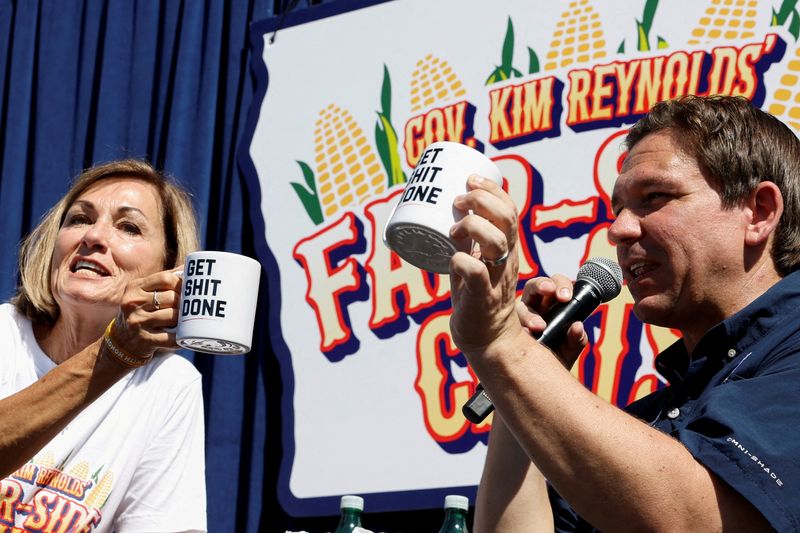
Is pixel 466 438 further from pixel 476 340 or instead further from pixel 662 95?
pixel 476 340

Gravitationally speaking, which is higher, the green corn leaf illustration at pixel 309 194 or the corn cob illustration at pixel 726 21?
the corn cob illustration at pixel 726 21

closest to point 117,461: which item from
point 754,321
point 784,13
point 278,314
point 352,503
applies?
point 352,503

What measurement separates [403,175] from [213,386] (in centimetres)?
60

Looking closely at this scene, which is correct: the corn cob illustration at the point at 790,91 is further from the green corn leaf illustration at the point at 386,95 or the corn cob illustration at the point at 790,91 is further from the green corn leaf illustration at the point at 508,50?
the green corn leaf illustration at the point at 386,95

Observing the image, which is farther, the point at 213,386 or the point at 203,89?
the point at 203,89

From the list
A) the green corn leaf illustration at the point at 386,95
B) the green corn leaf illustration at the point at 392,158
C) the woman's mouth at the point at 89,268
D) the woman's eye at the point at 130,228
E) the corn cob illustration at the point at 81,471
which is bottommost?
the corn cob illustration at the point at 81,471

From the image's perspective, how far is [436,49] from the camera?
2.33m

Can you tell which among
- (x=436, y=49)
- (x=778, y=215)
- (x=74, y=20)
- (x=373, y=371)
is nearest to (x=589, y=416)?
(x=778, y=215)

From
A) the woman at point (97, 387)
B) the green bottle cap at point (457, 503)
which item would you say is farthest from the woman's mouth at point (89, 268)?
the green bottle cap at point (457, 503)

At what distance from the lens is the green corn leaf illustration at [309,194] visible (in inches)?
93.5

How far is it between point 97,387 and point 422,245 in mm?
539

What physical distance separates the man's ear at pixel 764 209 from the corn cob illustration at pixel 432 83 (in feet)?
3.65

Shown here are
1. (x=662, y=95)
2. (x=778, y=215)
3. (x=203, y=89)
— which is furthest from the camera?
(x=203, y=89)

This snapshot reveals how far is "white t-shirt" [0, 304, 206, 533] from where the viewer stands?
5.25 feet
